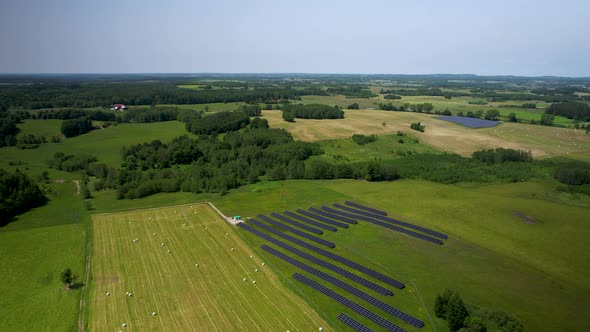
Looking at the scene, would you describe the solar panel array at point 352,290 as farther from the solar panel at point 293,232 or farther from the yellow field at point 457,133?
the yellow field at point 457,133

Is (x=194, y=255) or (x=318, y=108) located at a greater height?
(x=318, y=108)

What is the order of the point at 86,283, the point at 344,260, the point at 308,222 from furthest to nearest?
1. the point at 308,222
2. the point at 344,260
3. the point at 86,283

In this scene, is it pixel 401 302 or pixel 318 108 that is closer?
pixel 401 302

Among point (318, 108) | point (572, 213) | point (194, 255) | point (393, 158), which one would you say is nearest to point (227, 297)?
point (194, 255)

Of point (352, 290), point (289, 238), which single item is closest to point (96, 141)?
point (289, 238)

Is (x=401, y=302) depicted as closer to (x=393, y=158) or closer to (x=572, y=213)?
(x=572, y=213)

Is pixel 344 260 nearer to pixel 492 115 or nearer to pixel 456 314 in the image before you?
pixel 456 314

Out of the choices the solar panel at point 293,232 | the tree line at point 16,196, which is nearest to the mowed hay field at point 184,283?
the solar panel at point 293,232

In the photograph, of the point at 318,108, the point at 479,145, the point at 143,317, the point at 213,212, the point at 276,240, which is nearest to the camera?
the point at 143,317
